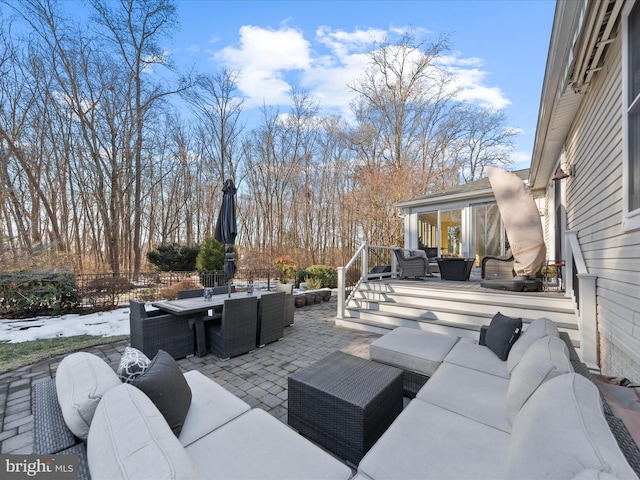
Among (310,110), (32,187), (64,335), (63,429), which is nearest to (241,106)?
(310,110)

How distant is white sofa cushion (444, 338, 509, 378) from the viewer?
7.91 ft

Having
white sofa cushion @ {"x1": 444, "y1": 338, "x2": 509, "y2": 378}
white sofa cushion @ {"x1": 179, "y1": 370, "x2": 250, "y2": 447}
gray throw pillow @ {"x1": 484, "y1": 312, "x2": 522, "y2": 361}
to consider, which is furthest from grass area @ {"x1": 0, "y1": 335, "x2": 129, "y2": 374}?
gray throw pillow @ {"x1": 484, "y1": 312, "x2": 522, "y2": 361}

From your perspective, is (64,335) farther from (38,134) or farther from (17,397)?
(38,134)

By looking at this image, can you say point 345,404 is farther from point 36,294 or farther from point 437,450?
point 36,294

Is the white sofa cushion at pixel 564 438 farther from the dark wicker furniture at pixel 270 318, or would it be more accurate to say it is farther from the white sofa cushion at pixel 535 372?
the dark wicker furniture at pixel 270 318

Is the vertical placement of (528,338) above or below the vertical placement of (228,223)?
below

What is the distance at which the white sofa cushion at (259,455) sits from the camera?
1250 millimetres

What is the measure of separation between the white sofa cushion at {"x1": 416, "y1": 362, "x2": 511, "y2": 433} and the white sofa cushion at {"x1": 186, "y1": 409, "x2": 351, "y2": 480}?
0.91 meters

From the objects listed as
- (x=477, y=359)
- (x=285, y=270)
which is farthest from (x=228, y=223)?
(x=285, y=270)

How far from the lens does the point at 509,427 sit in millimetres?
1589

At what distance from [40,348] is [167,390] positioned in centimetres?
428

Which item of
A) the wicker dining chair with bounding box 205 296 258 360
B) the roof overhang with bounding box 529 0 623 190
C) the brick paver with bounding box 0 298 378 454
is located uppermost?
the roof overhang with bounding box 529 0 623 190

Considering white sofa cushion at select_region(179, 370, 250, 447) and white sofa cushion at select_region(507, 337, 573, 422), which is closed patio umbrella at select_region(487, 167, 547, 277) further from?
white sofa cushion at select_region(179, 370, 250, 447)

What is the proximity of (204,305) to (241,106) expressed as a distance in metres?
13.5
